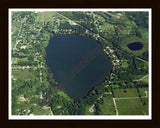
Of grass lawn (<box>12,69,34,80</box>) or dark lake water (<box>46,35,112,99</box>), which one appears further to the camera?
grass lawn (<box>12,69,34,80</box>)

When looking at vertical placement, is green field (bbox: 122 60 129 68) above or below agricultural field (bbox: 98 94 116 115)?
above

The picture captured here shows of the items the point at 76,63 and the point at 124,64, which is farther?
the point at 124,64

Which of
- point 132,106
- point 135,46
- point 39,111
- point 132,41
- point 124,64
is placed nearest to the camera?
point 39,111

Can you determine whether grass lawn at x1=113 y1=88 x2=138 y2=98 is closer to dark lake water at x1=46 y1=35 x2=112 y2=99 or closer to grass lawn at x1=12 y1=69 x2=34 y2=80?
dark lake water at x1=46 y1=35 x2=112 y2=99

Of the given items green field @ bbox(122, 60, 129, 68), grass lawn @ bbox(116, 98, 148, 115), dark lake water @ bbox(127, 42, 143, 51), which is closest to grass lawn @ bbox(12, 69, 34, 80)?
grass lawn @ bbox(116, 98, 148, 115)

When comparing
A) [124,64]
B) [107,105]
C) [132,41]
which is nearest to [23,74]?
[107,105]

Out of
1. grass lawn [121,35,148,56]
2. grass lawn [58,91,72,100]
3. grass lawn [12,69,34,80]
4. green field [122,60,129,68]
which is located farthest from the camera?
grass lawn [121,35,148,56]

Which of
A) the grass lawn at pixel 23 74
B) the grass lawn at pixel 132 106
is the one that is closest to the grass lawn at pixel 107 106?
the grass lawn at pixel 132 106

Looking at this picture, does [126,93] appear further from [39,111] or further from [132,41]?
[132,41]
